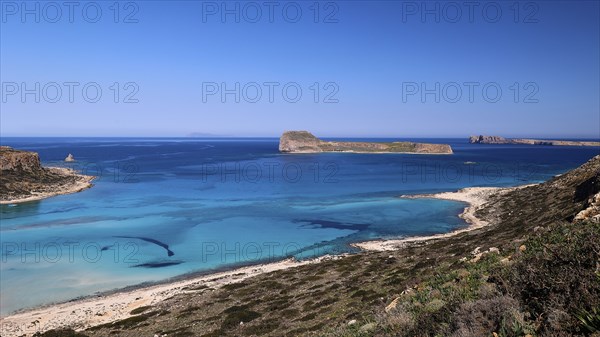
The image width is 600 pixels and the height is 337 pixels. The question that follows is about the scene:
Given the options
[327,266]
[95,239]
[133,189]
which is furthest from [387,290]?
[133,189]

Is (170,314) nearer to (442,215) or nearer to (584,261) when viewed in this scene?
(584,261)

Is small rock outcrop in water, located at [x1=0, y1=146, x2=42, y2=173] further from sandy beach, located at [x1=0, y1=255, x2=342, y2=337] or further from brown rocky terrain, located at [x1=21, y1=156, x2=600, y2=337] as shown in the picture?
brown rocky terrain, located at [x1=21, y1=156, x2=600, y2=337]

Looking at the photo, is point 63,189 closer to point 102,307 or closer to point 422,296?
point 102,307

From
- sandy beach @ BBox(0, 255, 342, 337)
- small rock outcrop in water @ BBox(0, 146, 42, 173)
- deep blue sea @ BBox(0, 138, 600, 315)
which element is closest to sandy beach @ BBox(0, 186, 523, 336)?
sandy beach @ BBox(0, 255, 342, 337)

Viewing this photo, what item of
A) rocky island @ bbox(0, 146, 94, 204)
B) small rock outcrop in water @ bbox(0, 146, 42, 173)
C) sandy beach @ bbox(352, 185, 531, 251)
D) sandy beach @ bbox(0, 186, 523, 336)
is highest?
small rock outcrop in water @ bbox(0, 146, 42, 173)

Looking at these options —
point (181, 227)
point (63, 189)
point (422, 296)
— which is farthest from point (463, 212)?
point (63, 189)

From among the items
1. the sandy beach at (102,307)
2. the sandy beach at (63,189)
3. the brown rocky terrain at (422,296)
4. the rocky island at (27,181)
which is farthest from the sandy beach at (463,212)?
the rocky island at (27,181)
